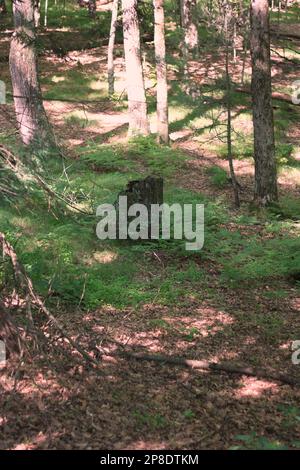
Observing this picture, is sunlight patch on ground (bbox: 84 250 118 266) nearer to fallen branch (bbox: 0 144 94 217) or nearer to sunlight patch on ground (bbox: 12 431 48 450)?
fallen branch (bbox: 0 144 94 217)

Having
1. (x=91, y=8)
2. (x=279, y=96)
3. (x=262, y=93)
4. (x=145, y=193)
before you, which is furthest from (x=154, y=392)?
(x=91, y=8)

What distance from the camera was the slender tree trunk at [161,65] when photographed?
16.0 meters

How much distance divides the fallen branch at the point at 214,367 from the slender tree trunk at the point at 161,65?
37.4 ft

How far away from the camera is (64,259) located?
29.1ft

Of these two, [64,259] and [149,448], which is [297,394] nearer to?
[149,448]

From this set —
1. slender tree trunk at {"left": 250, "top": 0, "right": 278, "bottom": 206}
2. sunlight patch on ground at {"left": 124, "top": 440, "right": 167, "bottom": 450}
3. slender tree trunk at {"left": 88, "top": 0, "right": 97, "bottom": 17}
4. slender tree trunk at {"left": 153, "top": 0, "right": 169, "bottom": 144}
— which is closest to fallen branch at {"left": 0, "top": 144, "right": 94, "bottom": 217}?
sunlight patch on ground at {"left": 124, "top": 440, "right": 167, "bottom": 450}

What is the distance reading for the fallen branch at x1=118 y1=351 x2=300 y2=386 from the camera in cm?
627

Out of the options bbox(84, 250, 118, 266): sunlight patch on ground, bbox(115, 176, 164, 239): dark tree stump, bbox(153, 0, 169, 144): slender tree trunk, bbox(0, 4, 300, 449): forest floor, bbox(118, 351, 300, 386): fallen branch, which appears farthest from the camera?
bbox(153, 0, 169, 144): slender tree trunk

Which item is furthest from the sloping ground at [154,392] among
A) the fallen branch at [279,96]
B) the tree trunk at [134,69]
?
the fallen branch at [279,96]

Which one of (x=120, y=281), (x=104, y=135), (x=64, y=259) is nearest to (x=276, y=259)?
(x=120, y=281)

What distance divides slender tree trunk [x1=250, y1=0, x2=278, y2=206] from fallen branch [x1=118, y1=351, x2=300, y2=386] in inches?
266

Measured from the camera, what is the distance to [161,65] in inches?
650

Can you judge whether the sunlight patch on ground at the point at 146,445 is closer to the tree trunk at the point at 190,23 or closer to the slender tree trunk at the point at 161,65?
the slender tree trunk at the point at 161,65
